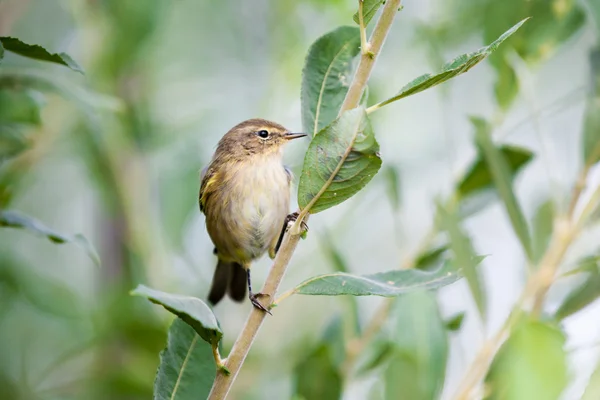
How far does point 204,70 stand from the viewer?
4.38 meters

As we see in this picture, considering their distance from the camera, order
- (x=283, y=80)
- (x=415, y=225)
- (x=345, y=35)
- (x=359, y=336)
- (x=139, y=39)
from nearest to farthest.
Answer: (x=345, y=35)
(x=359, y=336)
(x=139, y=39)
(x=283, y=80)
(x=415, y=225)

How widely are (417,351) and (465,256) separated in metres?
0.32

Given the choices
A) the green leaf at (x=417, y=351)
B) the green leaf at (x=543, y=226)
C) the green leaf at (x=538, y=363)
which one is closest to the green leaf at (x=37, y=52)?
the green leaf at (x=417, y=351)

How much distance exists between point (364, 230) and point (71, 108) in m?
1.89

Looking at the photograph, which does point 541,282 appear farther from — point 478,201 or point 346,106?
point 346,106

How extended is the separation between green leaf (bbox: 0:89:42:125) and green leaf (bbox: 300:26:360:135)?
0.88 metres

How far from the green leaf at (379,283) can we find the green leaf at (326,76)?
347 millimetres

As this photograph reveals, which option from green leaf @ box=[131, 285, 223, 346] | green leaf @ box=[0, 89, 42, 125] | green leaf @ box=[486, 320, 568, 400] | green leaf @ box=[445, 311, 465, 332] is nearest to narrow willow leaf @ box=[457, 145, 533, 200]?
green leaf @ box=[445, 311, 465, 332]

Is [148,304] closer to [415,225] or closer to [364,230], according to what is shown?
[364,230]

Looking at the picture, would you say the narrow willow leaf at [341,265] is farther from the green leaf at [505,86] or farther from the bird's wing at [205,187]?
the bird's wing at [205,187]

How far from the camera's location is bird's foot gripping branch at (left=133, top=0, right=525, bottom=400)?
136cm

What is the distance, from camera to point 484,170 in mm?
2311

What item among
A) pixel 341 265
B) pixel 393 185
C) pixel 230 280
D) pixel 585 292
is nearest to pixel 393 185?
pixel 393 185

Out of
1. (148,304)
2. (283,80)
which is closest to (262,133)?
(283,80)
